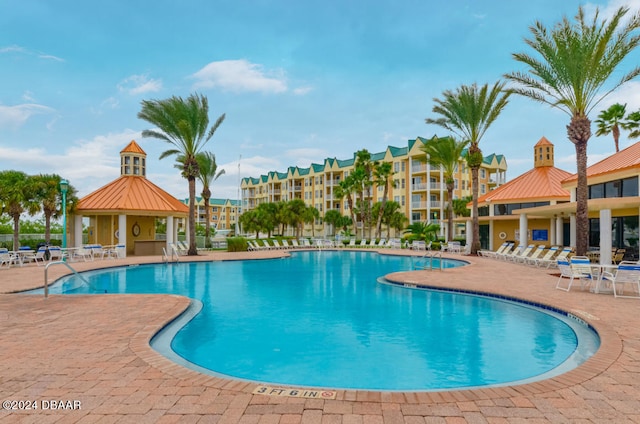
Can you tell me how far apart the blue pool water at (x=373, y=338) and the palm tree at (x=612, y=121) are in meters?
27.7

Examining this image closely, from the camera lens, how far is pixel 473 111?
25250mm

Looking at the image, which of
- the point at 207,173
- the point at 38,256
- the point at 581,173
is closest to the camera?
the point at 581,173

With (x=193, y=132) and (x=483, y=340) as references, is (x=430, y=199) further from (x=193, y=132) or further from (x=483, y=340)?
(x=483, y=340)

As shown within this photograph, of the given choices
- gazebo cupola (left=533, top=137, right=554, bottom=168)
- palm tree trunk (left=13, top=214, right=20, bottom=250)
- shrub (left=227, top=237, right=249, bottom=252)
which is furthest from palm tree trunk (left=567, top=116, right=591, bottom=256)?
palm tree trunk (left=13, top=214, right=20, bottom=250)

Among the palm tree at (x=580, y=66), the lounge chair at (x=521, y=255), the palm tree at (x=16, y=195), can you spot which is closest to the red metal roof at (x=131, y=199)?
the palm tree at (x=16, y=195)

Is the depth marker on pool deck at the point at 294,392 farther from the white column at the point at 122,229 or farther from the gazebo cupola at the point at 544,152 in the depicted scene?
the gazebo cupola at the point at 544,152

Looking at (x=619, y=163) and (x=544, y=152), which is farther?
(x=544, y=152)

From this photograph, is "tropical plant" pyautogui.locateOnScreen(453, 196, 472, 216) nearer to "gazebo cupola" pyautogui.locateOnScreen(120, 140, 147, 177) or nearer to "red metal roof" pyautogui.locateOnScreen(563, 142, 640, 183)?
"red metal roof" pyautogui.locateOnScreen(563, 142, 640, 183)

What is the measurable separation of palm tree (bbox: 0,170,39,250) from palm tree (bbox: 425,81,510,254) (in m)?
26.4

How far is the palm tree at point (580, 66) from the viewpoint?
1390 centimetres

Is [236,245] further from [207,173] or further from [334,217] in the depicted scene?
[334,217]

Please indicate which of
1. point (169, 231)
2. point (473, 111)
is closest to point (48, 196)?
point (169, 231)

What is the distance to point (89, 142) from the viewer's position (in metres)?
23.4

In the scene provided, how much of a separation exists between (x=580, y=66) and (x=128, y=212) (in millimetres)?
25873
